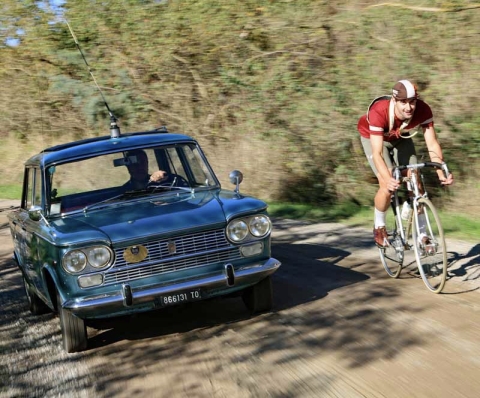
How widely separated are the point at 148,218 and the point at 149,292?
2.11ft

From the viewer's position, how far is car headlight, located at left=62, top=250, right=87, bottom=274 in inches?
232

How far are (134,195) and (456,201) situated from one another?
19.5 feet

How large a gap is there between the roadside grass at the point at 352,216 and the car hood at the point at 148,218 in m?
4.00

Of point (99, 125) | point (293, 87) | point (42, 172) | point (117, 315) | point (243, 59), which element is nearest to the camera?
point (117, 315)

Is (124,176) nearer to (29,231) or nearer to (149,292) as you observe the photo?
(29,231)

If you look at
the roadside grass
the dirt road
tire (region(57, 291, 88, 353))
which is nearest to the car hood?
tire (region(57, 291, 88, 353))

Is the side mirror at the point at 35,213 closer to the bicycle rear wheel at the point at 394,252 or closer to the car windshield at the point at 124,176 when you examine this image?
the car windshield at the point at 124,176

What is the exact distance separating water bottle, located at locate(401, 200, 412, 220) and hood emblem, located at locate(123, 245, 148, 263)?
2.52 metres

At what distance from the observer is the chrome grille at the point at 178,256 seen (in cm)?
597

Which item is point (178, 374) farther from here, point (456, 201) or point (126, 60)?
point (126, 60)

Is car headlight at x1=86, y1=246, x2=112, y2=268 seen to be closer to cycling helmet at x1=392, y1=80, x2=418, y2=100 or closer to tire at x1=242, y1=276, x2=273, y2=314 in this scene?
tire at x1=242, y1=276, x2=273, y2=314

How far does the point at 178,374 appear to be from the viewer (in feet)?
17.3

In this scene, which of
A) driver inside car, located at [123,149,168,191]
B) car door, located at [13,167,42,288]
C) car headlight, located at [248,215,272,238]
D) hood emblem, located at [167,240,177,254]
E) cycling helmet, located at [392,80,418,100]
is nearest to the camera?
hood emblem, located at [167,240,177,254]

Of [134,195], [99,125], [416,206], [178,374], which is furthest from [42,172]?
[99,125]
